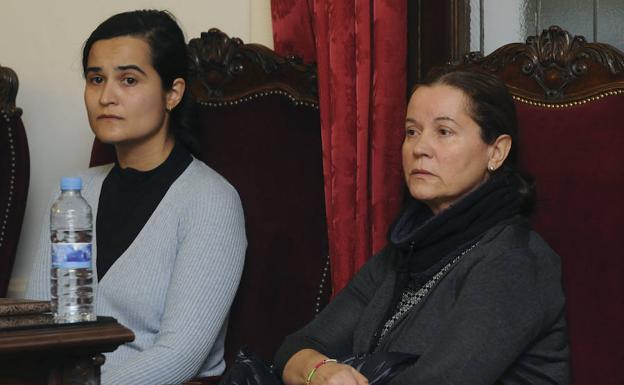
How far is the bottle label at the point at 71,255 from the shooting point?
1609 mm

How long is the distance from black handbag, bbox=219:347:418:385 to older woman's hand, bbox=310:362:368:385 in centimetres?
2

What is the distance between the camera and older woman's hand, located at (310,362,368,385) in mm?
1794

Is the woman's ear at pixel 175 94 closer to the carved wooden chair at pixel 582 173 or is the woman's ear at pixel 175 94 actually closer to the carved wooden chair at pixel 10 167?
the carved wooden chair at pixel 10 167

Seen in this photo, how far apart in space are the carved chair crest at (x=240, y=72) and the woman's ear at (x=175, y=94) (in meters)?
0.09

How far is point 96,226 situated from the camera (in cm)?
243

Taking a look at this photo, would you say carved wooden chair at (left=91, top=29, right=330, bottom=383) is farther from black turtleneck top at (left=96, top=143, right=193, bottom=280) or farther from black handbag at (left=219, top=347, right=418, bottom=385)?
black handbag at (left=219, top=347, right=418, bottom=385)

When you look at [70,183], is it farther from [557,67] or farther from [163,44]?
→ [557,67]

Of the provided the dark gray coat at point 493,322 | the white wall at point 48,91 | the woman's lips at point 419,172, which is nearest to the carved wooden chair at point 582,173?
the dark gray coat at point 493,322

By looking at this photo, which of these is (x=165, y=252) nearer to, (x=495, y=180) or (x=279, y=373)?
(x=279, y=373)

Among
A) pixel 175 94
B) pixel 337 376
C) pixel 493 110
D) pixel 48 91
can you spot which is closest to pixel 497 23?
pixel 493 110

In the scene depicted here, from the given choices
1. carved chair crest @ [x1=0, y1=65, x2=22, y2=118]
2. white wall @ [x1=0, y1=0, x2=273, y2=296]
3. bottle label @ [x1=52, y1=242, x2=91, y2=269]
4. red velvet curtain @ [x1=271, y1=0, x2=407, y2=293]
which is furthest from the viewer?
white wall @ [x1=0, y1=0, x2=273, y2=296]

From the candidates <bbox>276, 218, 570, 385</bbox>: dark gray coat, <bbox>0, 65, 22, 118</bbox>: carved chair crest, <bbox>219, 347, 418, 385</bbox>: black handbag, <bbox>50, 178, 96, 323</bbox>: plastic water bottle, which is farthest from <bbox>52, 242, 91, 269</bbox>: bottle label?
<bbox>0, 65, 22, 118</bbox>: carved chair crest

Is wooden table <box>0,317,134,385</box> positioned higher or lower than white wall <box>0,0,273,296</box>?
lower

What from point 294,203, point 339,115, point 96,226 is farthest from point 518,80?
point 96,226
